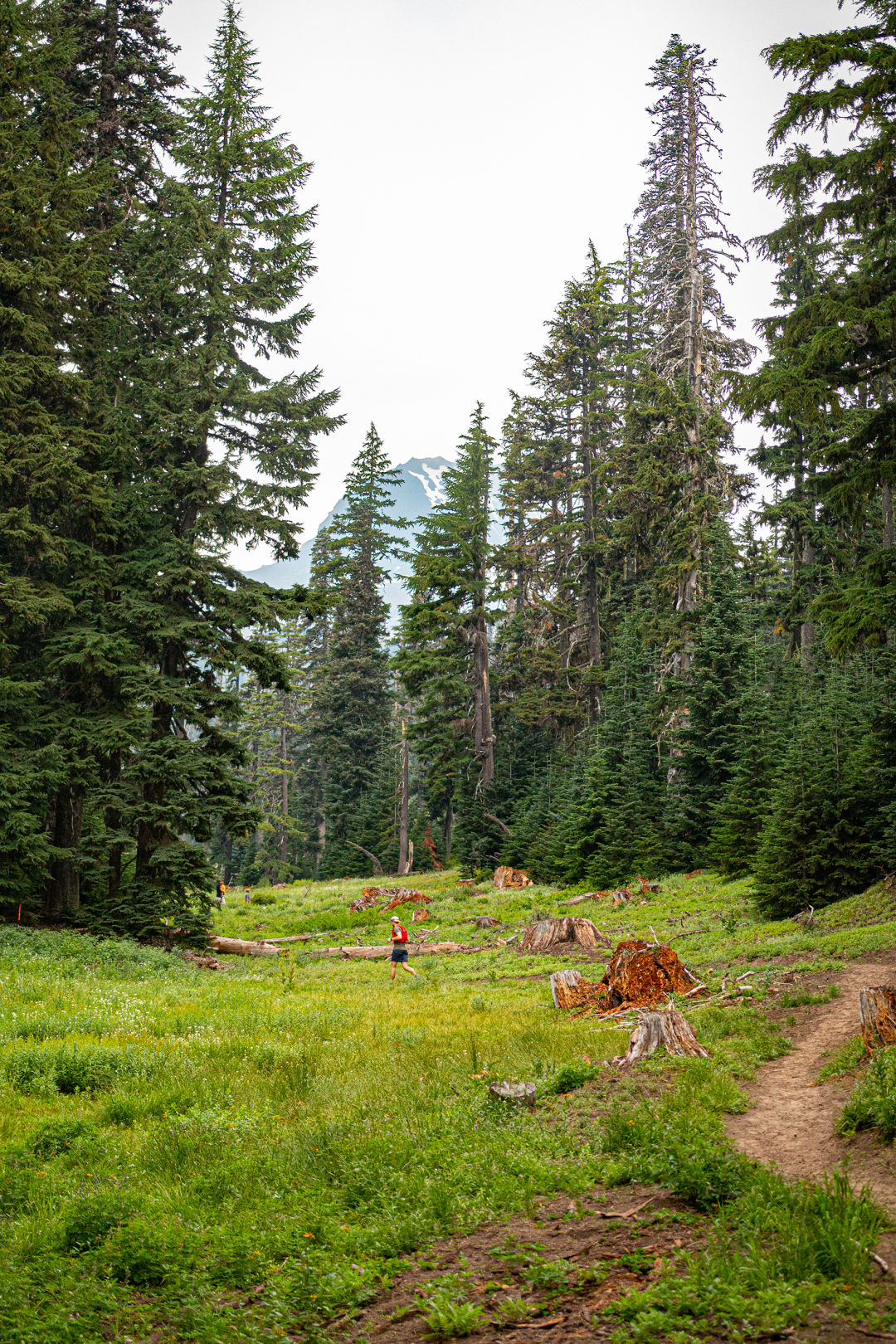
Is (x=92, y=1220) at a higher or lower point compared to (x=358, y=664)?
lower

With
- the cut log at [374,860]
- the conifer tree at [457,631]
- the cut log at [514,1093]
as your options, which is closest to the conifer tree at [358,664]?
the cut log at [374,860]

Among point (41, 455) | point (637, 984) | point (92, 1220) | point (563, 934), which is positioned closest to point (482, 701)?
point (563, 934)

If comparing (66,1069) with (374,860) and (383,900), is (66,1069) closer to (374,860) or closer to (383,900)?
(383,900)

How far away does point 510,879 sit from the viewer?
1224 inches

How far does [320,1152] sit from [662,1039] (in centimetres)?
364

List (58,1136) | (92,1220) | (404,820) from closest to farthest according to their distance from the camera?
1. (92,1220)
2. (58,1136)
3. (404,820)

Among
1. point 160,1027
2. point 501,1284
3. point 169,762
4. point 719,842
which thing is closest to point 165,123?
point 169,762

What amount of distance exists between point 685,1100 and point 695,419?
96.1ft

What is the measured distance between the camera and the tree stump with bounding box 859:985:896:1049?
7125mm

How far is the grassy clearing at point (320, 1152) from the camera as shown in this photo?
14.4ft

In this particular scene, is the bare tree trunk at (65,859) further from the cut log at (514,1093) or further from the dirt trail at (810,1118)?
the dirt trail at (810,1118)

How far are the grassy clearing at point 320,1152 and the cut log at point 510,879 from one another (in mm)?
18319

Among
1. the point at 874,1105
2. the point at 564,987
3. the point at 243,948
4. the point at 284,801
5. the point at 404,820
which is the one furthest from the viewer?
the point at 284,801

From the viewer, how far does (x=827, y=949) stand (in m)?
12.0
